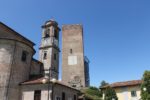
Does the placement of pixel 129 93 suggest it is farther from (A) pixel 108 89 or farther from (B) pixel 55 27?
(B) pixel 55 27

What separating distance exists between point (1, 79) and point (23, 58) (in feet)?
13.5

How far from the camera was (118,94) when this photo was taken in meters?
33.7

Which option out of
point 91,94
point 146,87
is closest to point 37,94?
point 146,87

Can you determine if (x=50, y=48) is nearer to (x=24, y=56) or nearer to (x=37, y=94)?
(x=24, y=56)

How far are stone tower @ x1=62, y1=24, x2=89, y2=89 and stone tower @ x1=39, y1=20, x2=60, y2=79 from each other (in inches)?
192

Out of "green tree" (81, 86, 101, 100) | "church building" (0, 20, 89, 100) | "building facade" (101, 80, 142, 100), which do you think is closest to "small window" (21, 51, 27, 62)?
"church building" (0, 20, 89, 100)

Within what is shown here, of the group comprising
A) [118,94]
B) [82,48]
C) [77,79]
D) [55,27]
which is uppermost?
[55,27]

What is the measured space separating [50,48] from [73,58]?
8.27 meters

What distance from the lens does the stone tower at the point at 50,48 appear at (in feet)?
140

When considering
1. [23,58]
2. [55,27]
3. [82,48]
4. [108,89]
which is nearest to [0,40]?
[23,58]

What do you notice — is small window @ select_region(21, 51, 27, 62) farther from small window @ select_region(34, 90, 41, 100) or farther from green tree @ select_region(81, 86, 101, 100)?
green tree @ select_region(81, 86, 101, 100)

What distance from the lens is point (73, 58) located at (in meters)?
49.9

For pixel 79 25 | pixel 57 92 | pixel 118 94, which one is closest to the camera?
pixel 57 92

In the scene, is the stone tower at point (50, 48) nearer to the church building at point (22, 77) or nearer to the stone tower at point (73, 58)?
the stone tower at point (73, 58)
